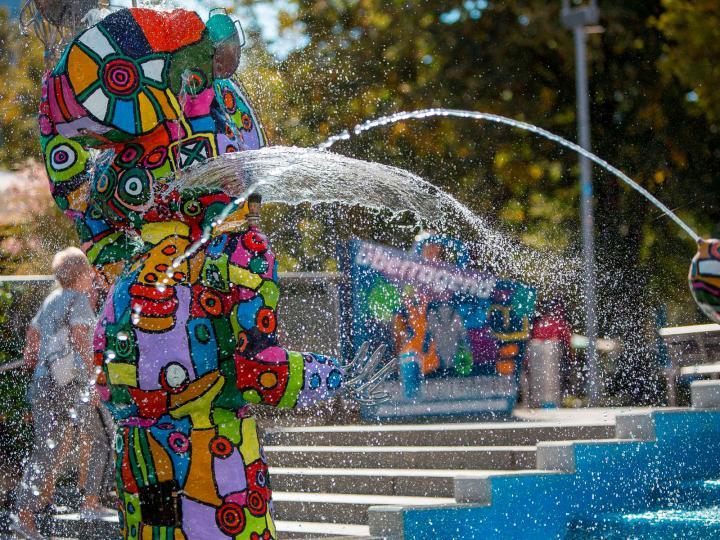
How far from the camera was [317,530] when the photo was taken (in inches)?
271

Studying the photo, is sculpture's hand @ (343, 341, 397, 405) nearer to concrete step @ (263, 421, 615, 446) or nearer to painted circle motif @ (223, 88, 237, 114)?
painted circle motif @ (223, 88, 237, 114)

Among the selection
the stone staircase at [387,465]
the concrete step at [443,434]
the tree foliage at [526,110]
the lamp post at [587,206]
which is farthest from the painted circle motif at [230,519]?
the tree foliage at [526,110]

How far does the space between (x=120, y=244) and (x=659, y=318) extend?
807 centimetres

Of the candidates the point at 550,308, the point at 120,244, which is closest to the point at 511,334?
the point at 550,308

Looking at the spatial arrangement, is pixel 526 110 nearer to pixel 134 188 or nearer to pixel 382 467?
pixel 382 467

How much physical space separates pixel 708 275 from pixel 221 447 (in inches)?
64.6

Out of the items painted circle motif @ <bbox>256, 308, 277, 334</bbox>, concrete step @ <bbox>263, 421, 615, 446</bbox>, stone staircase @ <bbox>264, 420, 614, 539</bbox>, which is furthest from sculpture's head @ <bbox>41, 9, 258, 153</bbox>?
concrete step @ <bbox>263, 421, 615, 446</bbox>

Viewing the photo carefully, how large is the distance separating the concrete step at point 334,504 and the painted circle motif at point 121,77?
11.3 ft

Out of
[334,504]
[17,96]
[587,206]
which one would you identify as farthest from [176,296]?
[17,96]

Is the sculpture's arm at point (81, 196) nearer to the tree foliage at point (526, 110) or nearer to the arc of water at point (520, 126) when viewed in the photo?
the arc of water at point (520, 126)

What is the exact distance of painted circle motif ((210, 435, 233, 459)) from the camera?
391 centimetres

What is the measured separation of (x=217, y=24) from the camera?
421 centimetres

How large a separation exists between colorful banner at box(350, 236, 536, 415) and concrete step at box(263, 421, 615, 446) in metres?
0.60

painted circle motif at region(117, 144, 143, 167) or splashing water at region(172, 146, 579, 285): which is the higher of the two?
painted circle motif at region(117, 144, 143, 167)
